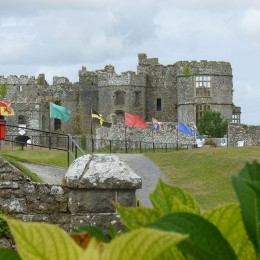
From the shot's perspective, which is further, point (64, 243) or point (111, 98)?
point (111, 98)

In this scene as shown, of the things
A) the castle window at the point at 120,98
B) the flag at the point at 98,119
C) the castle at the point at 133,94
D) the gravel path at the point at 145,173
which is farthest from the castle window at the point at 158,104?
the gravel path at the point at 145,173

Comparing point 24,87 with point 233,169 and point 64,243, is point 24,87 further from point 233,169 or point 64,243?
point 64,243

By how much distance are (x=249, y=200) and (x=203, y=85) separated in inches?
2012

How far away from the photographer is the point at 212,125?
46.9 m

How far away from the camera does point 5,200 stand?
24.6 feet

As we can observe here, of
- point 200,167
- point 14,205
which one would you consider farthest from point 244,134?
point 14,205

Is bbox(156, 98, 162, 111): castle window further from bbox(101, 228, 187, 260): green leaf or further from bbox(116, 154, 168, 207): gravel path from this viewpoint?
bbox(101, 228, 187, 260): green leaf

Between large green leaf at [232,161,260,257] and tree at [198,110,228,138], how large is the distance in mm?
45909

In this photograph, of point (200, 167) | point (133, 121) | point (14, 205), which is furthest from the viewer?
point (133, 121)

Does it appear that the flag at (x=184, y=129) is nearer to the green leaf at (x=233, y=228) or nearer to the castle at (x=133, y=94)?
the castle at (x=133, y=94)

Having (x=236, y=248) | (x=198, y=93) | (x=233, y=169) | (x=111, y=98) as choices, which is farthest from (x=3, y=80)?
(x=236, y=248)

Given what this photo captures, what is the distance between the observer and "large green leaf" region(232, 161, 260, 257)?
3.51ft

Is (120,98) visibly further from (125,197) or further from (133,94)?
(125,197)

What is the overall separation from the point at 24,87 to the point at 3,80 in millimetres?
1748
